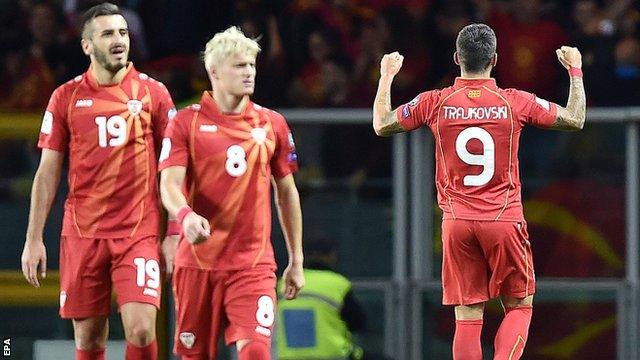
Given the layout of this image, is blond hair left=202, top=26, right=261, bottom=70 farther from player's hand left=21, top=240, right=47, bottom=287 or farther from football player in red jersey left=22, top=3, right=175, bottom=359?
player's hand left=21, top=240, right=47, bottom=287

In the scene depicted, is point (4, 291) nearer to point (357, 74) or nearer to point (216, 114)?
point (357, 74)

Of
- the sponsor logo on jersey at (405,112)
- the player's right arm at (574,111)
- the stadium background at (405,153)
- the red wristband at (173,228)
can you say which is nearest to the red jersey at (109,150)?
the red wristband at (173,228)

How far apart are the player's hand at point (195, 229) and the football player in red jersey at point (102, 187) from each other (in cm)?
92

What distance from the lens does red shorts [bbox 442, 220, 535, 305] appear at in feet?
26.9

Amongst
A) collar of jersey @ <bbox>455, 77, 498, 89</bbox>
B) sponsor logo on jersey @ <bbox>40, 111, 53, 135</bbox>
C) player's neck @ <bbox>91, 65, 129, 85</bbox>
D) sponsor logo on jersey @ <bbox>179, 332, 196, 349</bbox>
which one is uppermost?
player's neck @ <bbox>91, 65, 129, 85</bbox>

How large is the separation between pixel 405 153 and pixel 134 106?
3.32m

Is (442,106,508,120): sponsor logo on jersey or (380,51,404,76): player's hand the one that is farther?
(380,51,404,76): player's hand

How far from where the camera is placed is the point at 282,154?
8.21 meters

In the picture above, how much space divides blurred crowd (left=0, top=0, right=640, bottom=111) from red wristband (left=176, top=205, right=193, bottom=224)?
3.77 metres

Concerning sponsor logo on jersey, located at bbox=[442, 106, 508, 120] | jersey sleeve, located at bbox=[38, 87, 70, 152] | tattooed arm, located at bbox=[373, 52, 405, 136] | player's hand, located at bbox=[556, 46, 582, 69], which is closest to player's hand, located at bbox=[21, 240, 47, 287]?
jersey sleeve, located at bbox=[38, 87, 70, 152]

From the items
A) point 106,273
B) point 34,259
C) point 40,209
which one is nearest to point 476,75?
point 106,273

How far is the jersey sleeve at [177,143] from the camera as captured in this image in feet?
26.2

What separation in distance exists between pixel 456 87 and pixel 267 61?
3.66m

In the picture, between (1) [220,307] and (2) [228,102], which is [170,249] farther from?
(2) [228,102]
